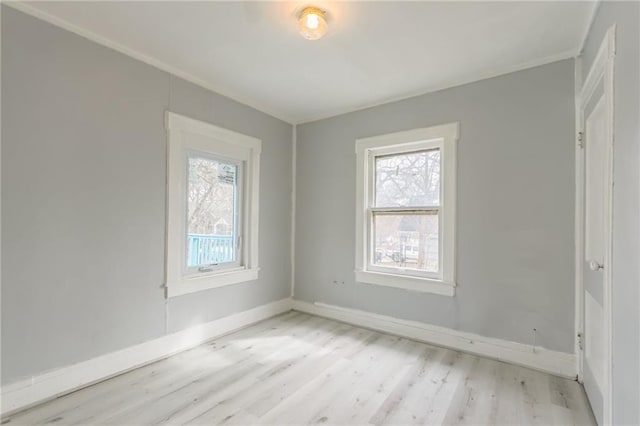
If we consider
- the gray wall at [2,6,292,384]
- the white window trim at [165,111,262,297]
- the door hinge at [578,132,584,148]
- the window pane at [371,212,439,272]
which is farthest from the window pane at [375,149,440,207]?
the gray wall at [2,6,292,384]

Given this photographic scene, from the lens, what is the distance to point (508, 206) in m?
2.62

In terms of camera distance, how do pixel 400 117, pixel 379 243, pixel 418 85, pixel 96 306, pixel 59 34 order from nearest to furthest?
pixel 59 34 < pixel 96 306 < pixel 418 85 < pixel 400 117 < pixel 379 243

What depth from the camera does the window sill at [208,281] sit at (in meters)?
2.74

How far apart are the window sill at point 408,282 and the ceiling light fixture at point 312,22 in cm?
236

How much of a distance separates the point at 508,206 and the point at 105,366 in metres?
3.45

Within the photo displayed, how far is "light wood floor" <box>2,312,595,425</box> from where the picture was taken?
1.87 meters

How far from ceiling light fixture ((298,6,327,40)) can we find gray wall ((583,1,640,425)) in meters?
1.50

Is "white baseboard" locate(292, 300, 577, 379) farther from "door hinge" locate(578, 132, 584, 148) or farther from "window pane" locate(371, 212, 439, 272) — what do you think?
"door hinge" locate(578, 132, 584, 148)

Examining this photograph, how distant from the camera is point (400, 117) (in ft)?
10.6

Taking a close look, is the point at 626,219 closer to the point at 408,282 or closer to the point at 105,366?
the point at 408,282

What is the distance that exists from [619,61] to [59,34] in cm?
330

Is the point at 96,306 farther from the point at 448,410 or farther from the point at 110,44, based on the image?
the point at 448,410

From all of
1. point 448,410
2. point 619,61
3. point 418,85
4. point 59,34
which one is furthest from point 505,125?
point 59,34

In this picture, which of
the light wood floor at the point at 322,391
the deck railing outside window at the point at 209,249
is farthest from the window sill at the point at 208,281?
the light wood floor at the point at 322,391
